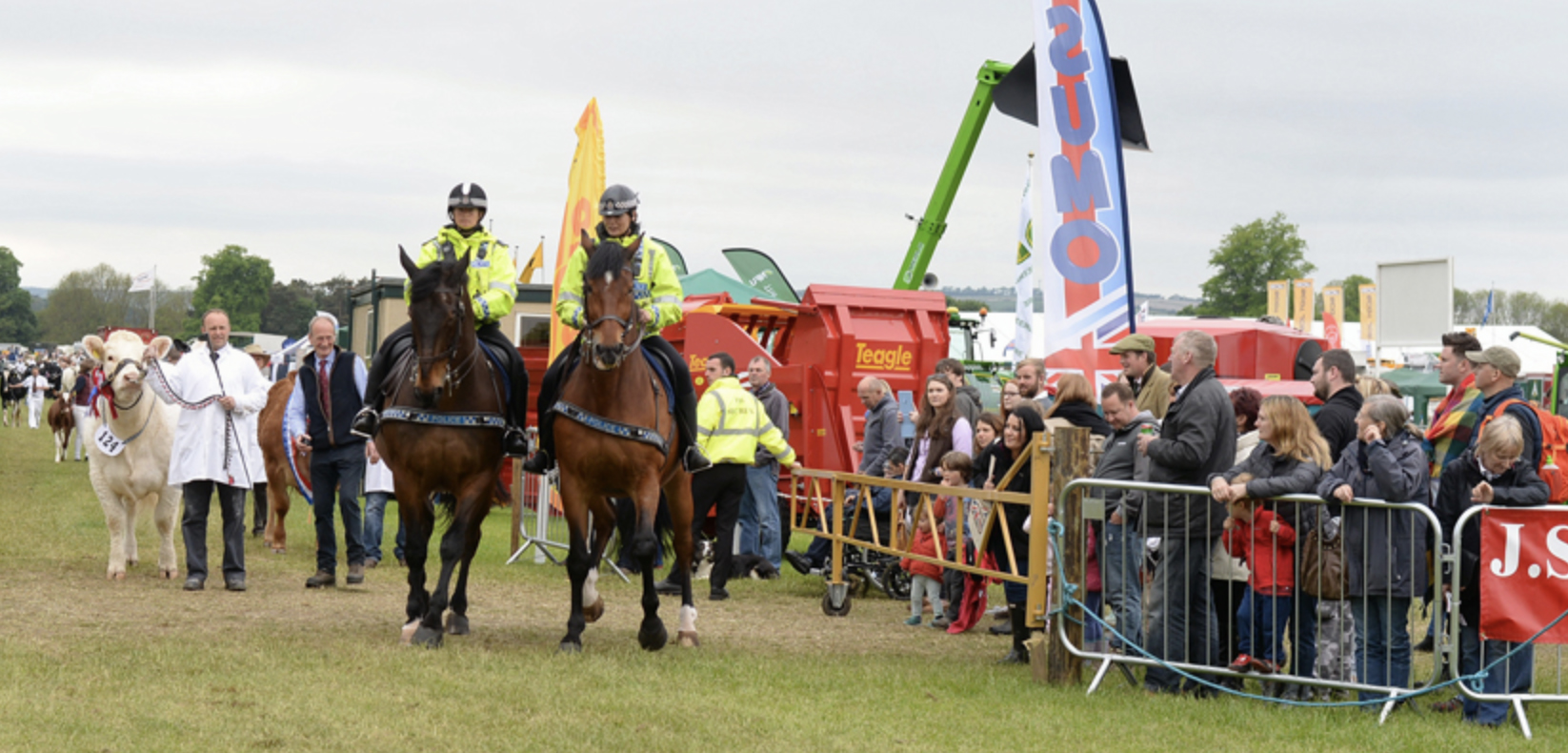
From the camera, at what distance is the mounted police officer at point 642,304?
7.96 m

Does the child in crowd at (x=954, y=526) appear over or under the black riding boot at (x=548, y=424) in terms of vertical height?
under

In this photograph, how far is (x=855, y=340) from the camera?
553 inches

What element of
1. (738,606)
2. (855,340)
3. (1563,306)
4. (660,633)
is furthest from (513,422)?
(1563,306)

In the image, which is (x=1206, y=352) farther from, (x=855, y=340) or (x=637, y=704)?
(x=855, y=340)

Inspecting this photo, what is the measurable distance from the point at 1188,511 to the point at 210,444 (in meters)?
6.89

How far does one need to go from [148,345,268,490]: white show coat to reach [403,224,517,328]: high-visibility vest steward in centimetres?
271

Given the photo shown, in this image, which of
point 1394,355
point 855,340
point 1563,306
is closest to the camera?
point 855,340

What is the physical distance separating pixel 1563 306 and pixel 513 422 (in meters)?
101

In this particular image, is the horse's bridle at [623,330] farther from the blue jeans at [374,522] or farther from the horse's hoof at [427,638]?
the blue jeans at [374,522]

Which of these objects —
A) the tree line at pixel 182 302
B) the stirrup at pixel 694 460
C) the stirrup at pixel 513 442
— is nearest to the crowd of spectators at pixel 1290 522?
the stirrup at pixel 694 460

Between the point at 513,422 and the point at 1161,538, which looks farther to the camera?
the point at 513,422

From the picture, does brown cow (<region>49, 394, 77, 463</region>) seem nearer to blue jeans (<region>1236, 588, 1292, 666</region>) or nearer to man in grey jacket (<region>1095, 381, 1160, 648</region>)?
man in grey jacket (<region>1095, 381, 1160, 648</region>)

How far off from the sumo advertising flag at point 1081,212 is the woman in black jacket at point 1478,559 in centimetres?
468

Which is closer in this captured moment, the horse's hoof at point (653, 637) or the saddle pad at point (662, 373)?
the horse's hoof at point (653, 637)
